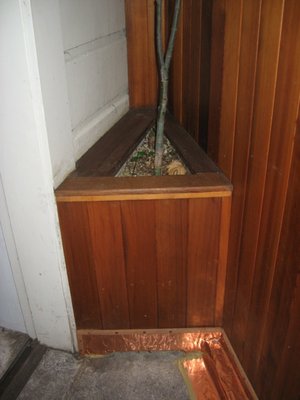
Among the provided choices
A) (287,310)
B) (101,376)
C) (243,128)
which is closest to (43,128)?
→ (243,128)

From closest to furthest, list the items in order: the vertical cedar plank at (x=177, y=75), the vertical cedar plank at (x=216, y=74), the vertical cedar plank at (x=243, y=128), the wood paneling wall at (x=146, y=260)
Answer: the vertical cedar plank at (x=243, y=128) < the vertical cedar plank at (x=216, y=74) < the wood paneling wall at (x=146, y=260) < the vertical cedar plank at (x=177, y=75)

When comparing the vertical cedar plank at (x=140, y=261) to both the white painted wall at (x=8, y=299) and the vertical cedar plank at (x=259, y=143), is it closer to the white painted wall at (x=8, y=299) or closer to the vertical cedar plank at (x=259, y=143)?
A: the vertical cedar plank at (x=259, y=143)

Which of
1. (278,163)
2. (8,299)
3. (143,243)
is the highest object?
(278,163)

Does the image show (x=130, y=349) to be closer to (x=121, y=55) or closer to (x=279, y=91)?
(x=279, y=91)

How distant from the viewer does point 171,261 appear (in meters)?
1.60

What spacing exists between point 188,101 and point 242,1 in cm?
81

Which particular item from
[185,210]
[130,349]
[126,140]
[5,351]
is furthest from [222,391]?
[126,140]

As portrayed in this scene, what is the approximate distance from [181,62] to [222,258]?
3.74 feet

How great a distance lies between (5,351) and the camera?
1694mm

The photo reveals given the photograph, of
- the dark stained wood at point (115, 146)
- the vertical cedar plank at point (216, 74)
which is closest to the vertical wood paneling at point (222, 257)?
the vertical cedar plank at point (216, 74)

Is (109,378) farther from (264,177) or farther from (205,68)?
(205,68)

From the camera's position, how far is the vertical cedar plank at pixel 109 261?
149 centimetres

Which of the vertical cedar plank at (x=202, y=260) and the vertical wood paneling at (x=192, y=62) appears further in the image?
the vertical wood paneling at (x=192, y=62)

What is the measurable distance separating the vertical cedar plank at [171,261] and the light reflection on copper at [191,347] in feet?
0.26
